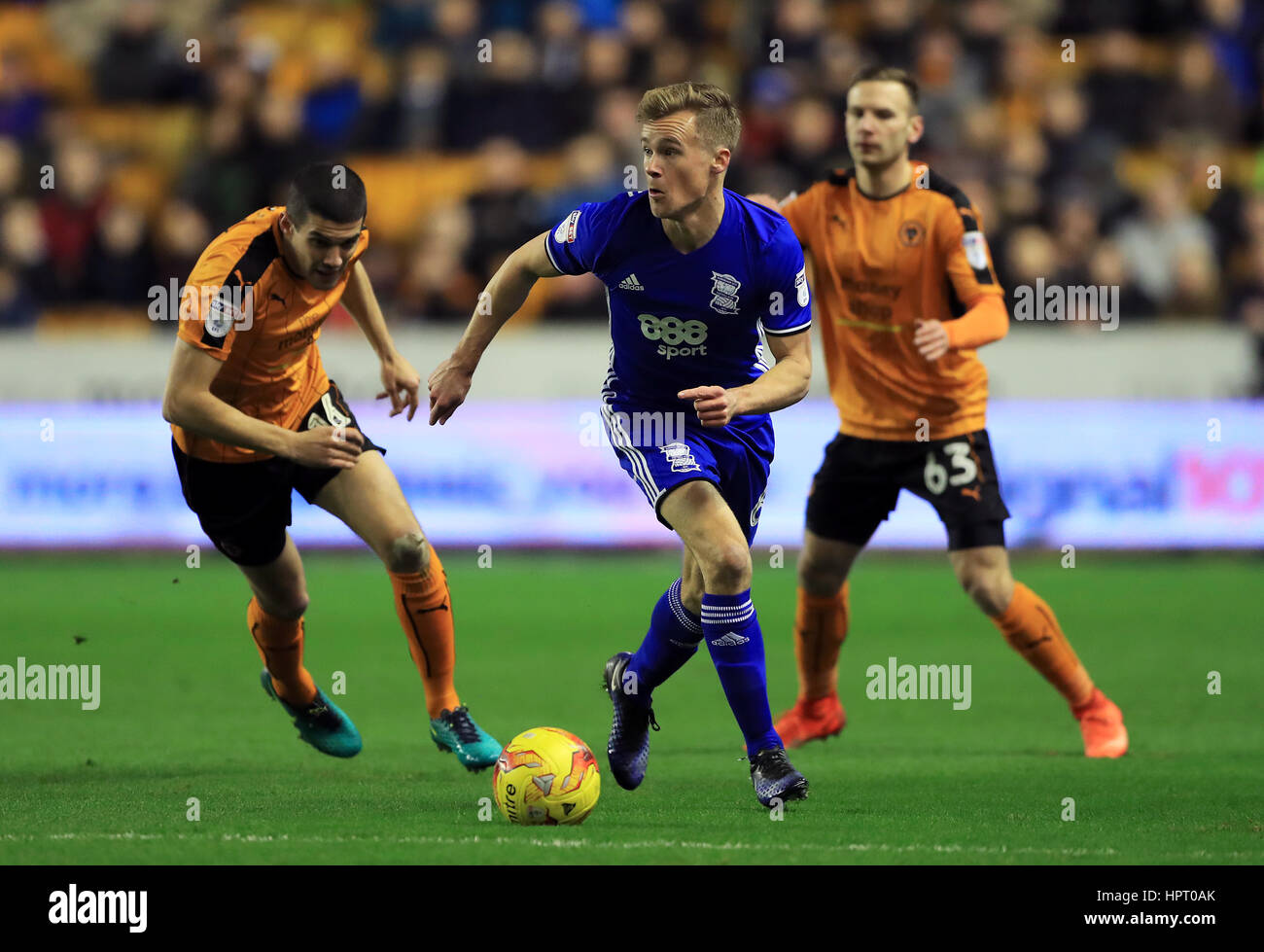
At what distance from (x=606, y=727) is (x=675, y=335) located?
90.3 inches

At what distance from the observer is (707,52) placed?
17.4 metres

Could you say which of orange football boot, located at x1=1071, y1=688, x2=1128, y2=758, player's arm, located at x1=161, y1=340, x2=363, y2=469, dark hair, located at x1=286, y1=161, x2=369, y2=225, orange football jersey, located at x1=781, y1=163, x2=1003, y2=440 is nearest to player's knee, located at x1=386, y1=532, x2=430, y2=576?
player's arm, located at x1=161, y1=340, x2=363, y2=469

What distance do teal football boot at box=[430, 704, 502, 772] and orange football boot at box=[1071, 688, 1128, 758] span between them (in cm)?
252

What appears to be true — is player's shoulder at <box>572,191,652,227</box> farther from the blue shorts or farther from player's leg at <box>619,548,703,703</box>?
player's leg at <box>619,548,703,703</box>

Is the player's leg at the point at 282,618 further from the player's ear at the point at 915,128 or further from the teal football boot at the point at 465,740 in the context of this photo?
the player's ear at the point at 915,128

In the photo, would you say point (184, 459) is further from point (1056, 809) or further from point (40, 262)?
point (40, 262)

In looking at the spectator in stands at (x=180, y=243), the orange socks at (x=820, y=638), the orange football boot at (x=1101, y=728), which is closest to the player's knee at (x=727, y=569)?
the orange socks at (x=820, y=638)

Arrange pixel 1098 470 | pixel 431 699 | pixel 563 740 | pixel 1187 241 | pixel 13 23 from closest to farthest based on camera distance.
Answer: pixel 563 740, pixel 431 699, pixel 1098 470, pixel 1187 241, pixel 13 23

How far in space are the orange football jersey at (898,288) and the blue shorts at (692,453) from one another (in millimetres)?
1017

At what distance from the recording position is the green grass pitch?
5551 mm

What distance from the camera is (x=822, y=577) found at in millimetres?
7820

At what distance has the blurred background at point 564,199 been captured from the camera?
1383 centimetres
